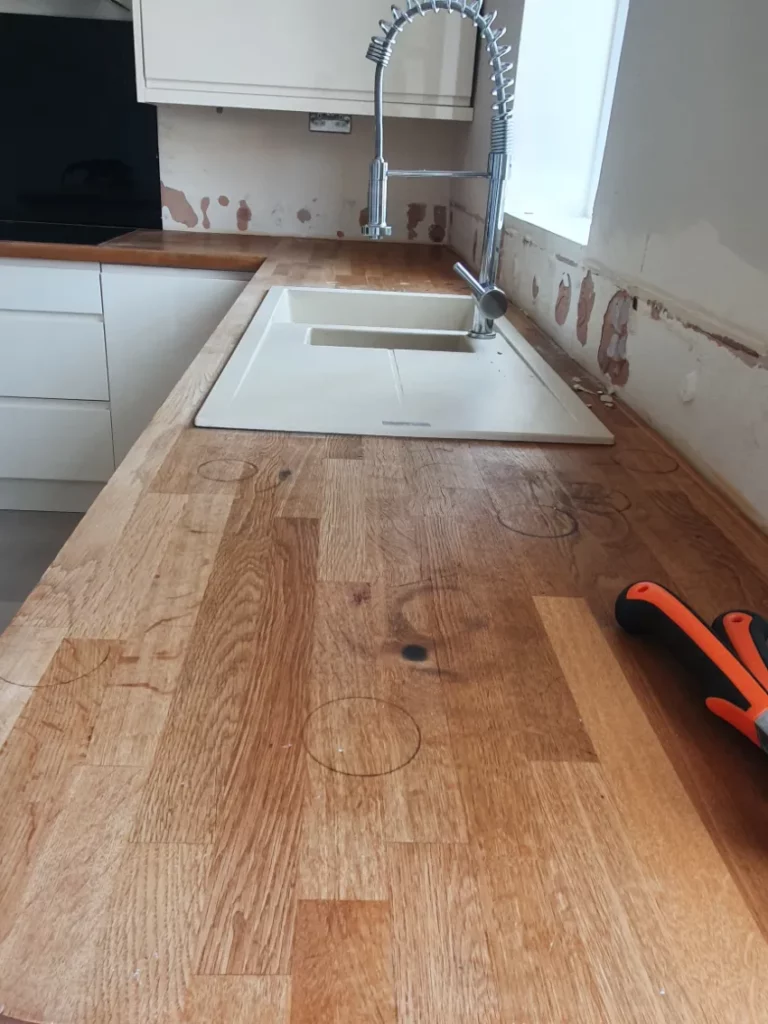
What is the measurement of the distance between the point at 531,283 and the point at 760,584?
1176mm

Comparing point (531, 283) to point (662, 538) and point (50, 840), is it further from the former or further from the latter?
point (50, 840)

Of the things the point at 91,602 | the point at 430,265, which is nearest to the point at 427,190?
the point at 430,265

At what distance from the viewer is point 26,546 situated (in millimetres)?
2430

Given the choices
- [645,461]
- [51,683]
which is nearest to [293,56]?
[645,461]

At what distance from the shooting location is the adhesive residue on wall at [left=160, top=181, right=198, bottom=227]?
Result: 273 centimetres

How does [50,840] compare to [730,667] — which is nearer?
[50,840]

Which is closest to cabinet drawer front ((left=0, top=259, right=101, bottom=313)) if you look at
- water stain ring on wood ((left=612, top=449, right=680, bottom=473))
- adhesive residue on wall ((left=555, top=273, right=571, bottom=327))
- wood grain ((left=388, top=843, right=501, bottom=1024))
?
adhesive residue on wall ((left=555, top=273, right=571, bottom=327))

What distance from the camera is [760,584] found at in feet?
2.09

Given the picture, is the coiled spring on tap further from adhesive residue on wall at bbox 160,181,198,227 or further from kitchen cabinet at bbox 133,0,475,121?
adhesive residue on wall at bbox 160,181,198,227

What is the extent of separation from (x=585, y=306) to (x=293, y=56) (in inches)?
61.2

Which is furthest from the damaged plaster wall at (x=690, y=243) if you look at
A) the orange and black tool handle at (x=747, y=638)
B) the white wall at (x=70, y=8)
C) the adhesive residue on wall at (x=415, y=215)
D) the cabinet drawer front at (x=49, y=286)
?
the white wall at (x=70, y=8)

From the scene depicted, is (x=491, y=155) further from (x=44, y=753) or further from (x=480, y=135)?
(x=44, y=753)

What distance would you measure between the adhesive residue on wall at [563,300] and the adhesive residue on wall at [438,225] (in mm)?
1508

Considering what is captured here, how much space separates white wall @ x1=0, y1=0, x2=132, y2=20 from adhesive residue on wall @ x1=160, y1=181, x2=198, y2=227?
21.0 inches
